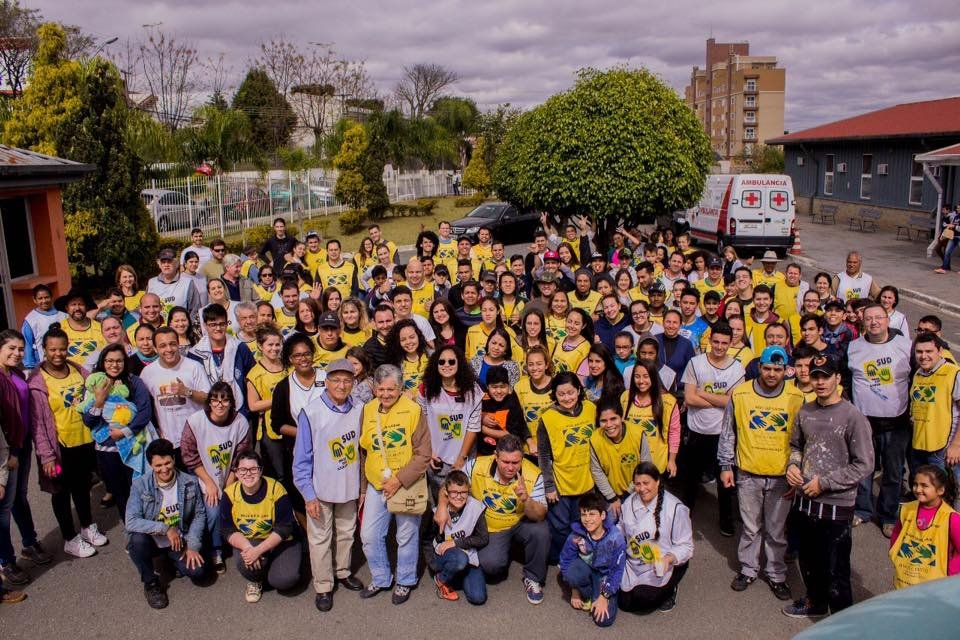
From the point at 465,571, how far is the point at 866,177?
100 feet

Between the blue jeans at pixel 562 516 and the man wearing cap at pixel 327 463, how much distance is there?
138 centimetres

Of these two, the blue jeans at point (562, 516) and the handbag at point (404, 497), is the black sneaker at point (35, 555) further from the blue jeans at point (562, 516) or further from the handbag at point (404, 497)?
the blue jeans at point (562, 516)

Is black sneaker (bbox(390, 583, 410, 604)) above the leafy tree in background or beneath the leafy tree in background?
beneath

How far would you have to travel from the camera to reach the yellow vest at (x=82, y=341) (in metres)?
6.89

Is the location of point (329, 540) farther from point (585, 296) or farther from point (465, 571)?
point (585, 296)

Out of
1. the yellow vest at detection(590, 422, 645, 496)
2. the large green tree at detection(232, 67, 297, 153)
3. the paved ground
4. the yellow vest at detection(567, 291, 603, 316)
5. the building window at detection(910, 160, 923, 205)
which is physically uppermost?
the large green tree at detection(232, 67, 297, 153)

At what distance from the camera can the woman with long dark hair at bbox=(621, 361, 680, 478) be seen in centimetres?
561

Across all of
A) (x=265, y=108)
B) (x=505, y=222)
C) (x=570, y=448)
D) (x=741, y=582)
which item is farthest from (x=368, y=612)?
(x=265, y=108)

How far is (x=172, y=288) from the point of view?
343 inches

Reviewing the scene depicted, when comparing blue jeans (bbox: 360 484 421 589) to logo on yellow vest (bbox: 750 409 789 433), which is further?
blue jeans (bbox: 360 484 421 589)

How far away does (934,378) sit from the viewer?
227 inches

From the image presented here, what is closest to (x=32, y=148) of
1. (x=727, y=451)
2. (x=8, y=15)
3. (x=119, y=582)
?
(x=119, y=582)

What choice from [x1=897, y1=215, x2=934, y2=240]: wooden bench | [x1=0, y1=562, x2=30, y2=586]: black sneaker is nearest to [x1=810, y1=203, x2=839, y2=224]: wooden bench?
[x1=897, y1=215, x2=934, y2=240]: wooden bench

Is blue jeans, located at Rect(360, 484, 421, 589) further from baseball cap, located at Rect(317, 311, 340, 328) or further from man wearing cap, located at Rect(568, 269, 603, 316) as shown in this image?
man wearing cap, located at Rect(568, 269, 603, 316)
